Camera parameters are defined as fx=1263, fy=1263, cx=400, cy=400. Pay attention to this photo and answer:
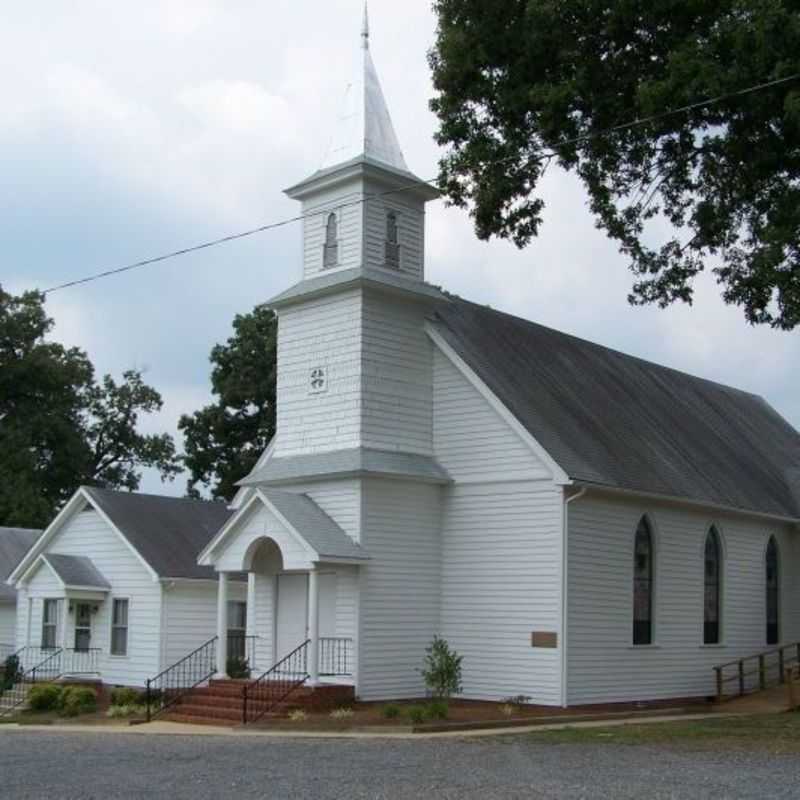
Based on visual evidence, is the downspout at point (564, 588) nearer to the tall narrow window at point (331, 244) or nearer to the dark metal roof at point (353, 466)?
the dark metal roof at point (353, 466)

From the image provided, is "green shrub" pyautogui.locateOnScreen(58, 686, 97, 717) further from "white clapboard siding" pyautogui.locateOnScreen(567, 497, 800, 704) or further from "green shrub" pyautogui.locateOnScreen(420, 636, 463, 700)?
"white clapboard siding" pyautogui.locateOnScreen(567, 497, 800, 704)

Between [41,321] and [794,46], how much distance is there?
52340mm

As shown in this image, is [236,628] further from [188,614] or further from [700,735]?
[700,735]

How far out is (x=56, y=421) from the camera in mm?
64312

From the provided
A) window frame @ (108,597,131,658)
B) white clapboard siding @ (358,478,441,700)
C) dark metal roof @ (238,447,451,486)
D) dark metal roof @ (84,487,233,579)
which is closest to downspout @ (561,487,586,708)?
dark metal roof @ (238,447,451,486)

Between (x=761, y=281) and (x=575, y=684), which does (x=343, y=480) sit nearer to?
(x=575, y=684)

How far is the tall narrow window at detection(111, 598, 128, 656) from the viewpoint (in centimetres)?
3434

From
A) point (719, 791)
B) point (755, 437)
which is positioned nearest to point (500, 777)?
point (719, 791)

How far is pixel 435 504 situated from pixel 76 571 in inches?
462

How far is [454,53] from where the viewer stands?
2394 centimetres

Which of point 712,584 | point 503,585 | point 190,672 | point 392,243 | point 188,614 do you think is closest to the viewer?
point 503,585

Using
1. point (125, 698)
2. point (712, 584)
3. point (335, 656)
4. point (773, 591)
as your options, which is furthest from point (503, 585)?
point (773, 591)

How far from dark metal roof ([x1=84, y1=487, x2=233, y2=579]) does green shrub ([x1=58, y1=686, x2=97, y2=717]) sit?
15.9ft

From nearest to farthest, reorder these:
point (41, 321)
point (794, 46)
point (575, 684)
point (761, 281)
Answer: point (794, 46), point (761, 281), point (575, 684), point (41, 321)
